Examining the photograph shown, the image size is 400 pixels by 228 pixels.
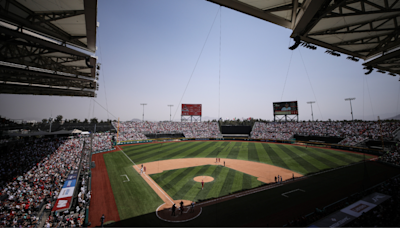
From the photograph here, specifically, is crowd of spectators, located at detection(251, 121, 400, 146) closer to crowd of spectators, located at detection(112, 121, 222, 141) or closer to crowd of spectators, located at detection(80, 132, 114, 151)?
crowd of spectators, located at detection(112, 121, 222, 141)

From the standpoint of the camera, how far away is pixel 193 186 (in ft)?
66.1

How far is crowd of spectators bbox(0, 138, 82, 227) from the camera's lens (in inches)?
531

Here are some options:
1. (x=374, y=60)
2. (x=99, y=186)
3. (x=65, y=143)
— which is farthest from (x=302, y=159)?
(x=65, y=143)

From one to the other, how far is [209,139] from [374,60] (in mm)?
55100

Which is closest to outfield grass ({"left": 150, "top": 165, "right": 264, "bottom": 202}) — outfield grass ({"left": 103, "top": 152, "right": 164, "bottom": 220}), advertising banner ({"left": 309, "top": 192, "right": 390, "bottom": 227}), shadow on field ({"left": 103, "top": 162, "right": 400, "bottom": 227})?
outfield grass ({"left": 103, "top": 152, "right": 164, "bottom": 220})

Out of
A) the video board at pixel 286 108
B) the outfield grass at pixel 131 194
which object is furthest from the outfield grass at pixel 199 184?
the video board at pixel 286 108

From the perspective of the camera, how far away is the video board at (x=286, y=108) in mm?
61406

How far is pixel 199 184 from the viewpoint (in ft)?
68.0

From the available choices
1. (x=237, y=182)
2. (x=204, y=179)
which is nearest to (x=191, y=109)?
(x=204, y=179)

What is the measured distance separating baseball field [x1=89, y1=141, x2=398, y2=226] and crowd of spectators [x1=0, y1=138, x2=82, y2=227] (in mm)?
3821

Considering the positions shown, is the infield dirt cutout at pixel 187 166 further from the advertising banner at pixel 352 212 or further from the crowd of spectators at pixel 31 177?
the crowd of spectators at pixel 31 177

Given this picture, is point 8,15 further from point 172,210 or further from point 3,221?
point 172,210

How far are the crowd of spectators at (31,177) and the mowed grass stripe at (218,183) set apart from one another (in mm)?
14517

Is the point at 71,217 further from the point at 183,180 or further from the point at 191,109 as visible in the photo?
the point at 191,109
